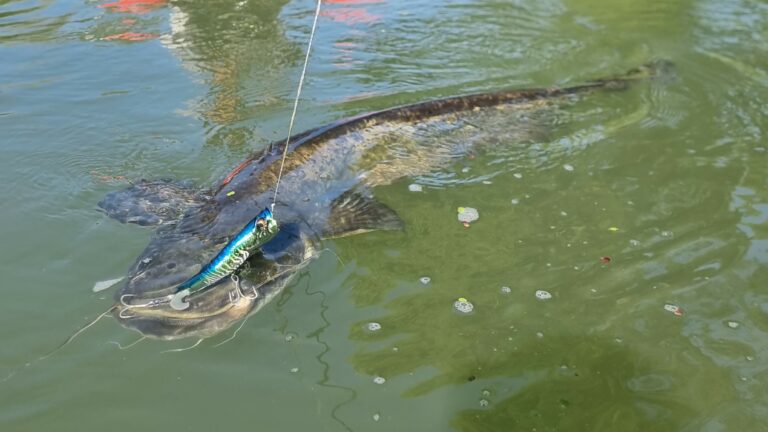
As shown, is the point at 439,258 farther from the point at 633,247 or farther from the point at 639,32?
the point at 639,32

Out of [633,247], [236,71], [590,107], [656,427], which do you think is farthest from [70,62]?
[656,427]

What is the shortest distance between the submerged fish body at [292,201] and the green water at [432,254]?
0.44 ft

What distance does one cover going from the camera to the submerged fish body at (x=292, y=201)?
3.15 metres

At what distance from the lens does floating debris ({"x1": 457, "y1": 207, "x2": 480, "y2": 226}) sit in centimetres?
422

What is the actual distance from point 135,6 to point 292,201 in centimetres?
613

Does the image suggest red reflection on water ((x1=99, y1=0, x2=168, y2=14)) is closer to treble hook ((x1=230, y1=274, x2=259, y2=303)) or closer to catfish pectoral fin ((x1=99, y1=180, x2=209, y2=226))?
catfish pectoral fin ((x1=99, y1=180, x2=209, y2=226))

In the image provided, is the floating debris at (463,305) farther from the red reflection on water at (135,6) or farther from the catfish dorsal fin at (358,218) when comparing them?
the red reflection on water at (135,6)

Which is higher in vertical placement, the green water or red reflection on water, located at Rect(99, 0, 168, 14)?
red reflection on water, located at Rect(99, 0, 168, 14)

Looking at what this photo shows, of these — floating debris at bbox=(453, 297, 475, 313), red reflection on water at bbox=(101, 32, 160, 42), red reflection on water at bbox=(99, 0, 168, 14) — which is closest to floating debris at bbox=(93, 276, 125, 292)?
floating debris at bbox=(453, 297, 475, 313)

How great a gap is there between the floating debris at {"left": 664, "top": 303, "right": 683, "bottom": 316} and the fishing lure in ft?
7.21

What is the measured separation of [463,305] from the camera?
344 centimetres

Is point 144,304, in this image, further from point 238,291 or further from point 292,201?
point 292,201

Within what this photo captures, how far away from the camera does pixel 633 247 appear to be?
3.89 metres

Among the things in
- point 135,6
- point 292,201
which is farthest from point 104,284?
point 135,6
